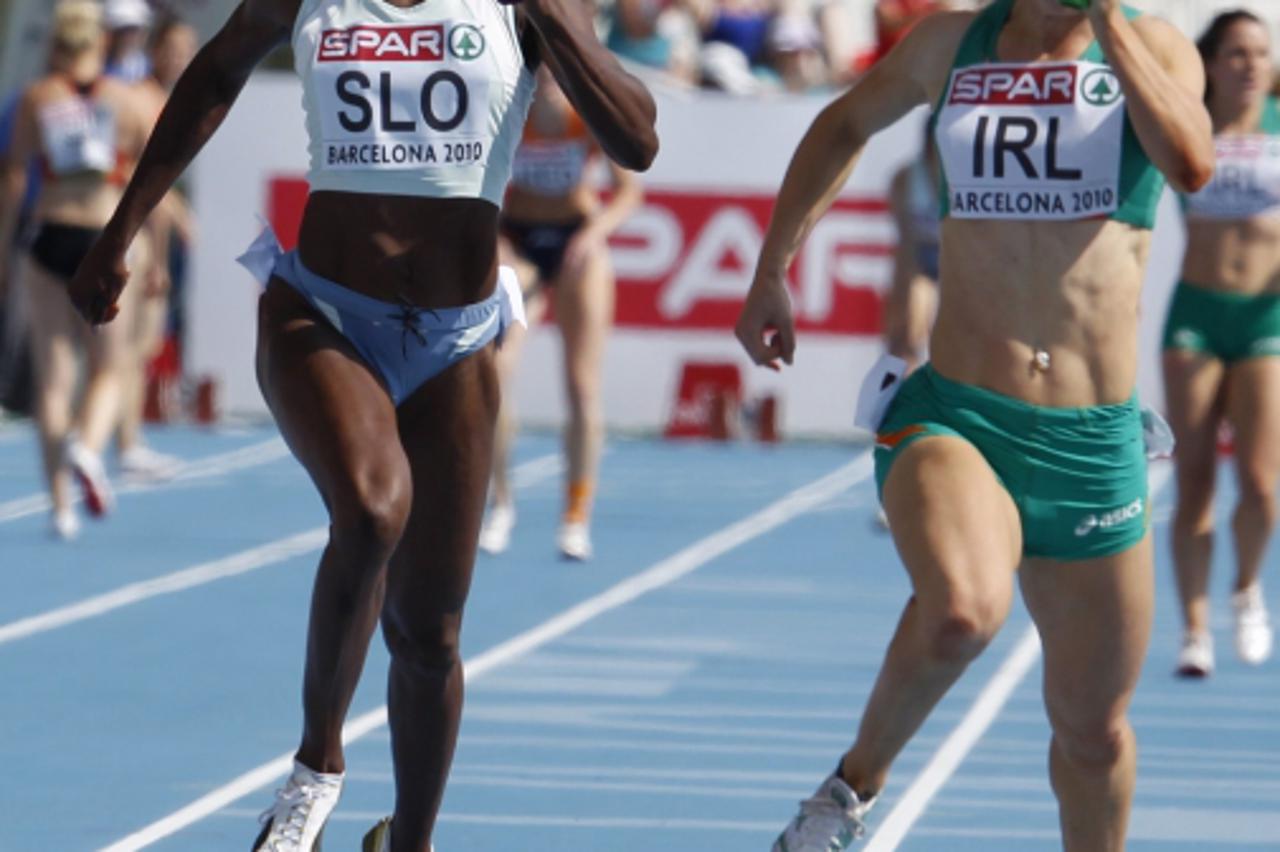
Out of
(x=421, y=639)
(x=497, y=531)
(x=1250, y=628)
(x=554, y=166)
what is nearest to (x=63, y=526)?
(x=497, y=531)

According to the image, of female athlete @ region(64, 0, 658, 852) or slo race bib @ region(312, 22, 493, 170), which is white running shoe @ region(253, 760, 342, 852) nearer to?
female athlete @ region(64, 0, 658, 852)

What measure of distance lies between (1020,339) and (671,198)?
47.0 ft

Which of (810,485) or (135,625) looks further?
(810,485)

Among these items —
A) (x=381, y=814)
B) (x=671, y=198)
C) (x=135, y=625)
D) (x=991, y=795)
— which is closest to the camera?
(x=381, y=814)

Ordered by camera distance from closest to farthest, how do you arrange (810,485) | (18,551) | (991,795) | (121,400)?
(991,795)
(18,551)
(121,400)
(810,485)

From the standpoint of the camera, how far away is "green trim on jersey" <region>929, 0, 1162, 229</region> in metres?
6.02

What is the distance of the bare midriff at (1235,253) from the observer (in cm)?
1066

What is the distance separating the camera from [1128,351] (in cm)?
615

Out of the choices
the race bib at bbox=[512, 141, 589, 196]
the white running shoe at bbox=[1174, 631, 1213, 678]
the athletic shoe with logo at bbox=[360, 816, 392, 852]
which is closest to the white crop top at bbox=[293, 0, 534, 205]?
the athletic shoe with logo at bbox=[360, 816, 392, 852]

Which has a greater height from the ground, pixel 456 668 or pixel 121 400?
pixel 456 668

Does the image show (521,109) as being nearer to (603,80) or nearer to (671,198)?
(603,80)

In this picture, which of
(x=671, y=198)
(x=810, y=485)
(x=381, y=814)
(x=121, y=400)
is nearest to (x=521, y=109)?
(x=381, y=814)

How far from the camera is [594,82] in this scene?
5.99 m

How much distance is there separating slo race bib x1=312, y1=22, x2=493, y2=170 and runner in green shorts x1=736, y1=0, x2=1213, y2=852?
38.8 inches
